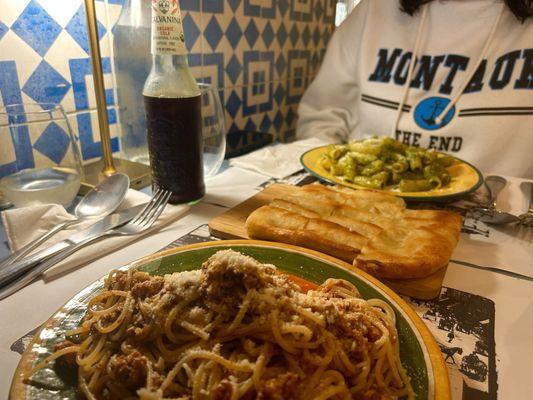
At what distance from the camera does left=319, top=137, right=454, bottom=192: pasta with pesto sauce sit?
1.40 meters

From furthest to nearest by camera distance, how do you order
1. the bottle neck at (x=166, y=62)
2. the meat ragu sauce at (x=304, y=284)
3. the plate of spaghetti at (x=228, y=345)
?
the bottle neck at (x=166, y=62) → the meat ragu sauce at (x=304, y=284) → the plate of spaghetti at (x=228, y=345)

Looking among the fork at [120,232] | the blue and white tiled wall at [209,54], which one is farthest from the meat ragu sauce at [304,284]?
the blue and white tiled wall at [209,54]

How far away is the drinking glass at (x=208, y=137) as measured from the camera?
1.37 metres

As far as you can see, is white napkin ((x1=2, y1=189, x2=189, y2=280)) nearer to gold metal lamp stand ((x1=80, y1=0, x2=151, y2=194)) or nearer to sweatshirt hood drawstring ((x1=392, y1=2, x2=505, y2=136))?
gold metal lamp stand ((x1=80, y1=0, x2=151, y2=194))

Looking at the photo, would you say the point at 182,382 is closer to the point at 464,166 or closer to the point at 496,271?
the point at 496,271

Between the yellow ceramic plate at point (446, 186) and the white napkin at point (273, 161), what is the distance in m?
0.08

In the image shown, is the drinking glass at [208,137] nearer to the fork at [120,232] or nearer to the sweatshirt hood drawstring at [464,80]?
the fork at [120,232]

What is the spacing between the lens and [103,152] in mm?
1315

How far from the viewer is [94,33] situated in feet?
3.80

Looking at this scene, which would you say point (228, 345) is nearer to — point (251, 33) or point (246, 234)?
point (246, 234)

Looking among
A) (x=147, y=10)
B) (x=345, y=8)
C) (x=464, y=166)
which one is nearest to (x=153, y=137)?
(x=147, y=10)

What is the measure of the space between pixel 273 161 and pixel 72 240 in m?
0.91

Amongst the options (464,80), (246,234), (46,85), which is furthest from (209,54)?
(464,80)

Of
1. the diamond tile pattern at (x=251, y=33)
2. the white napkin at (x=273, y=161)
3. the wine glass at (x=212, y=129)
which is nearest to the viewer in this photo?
the wine glass at (x=212, y=129)
